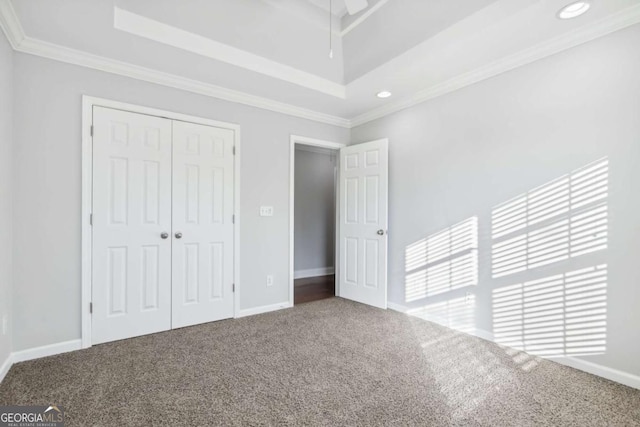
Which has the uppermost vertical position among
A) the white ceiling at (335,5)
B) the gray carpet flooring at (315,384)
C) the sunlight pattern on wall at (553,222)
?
the white ceiling at (335,5)

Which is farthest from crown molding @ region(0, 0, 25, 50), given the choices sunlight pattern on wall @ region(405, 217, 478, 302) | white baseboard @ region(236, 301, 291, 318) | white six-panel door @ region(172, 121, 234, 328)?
sunlight pattern on wall @ region(405, 217, 478, 302)

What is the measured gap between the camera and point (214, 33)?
2.53 m

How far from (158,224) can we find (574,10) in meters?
3.60

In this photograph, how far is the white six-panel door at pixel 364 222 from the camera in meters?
3.71

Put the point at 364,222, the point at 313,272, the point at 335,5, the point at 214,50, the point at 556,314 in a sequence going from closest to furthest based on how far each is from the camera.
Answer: the point at 556,314 → the point at 214,50 → the point at 335,5 → the point at 364,222 → the point at 313,272

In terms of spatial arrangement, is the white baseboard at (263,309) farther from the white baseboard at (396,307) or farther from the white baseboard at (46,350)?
the white baseboard at (46,350)

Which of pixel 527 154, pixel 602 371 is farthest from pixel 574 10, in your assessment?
pixel 602 371

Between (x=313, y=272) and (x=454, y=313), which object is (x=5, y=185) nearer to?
(x=454, y=313)

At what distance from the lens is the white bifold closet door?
266cm

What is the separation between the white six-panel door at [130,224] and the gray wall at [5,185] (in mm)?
509

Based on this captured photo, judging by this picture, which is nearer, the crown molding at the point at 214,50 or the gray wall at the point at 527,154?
the gray wall at the point at 527,154

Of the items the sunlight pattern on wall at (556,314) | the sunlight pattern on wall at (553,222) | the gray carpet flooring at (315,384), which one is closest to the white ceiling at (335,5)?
the sunlight pattern on wall at (553,222)

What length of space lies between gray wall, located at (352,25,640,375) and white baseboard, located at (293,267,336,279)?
231 centimetres

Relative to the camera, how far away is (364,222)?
12.8 feet
